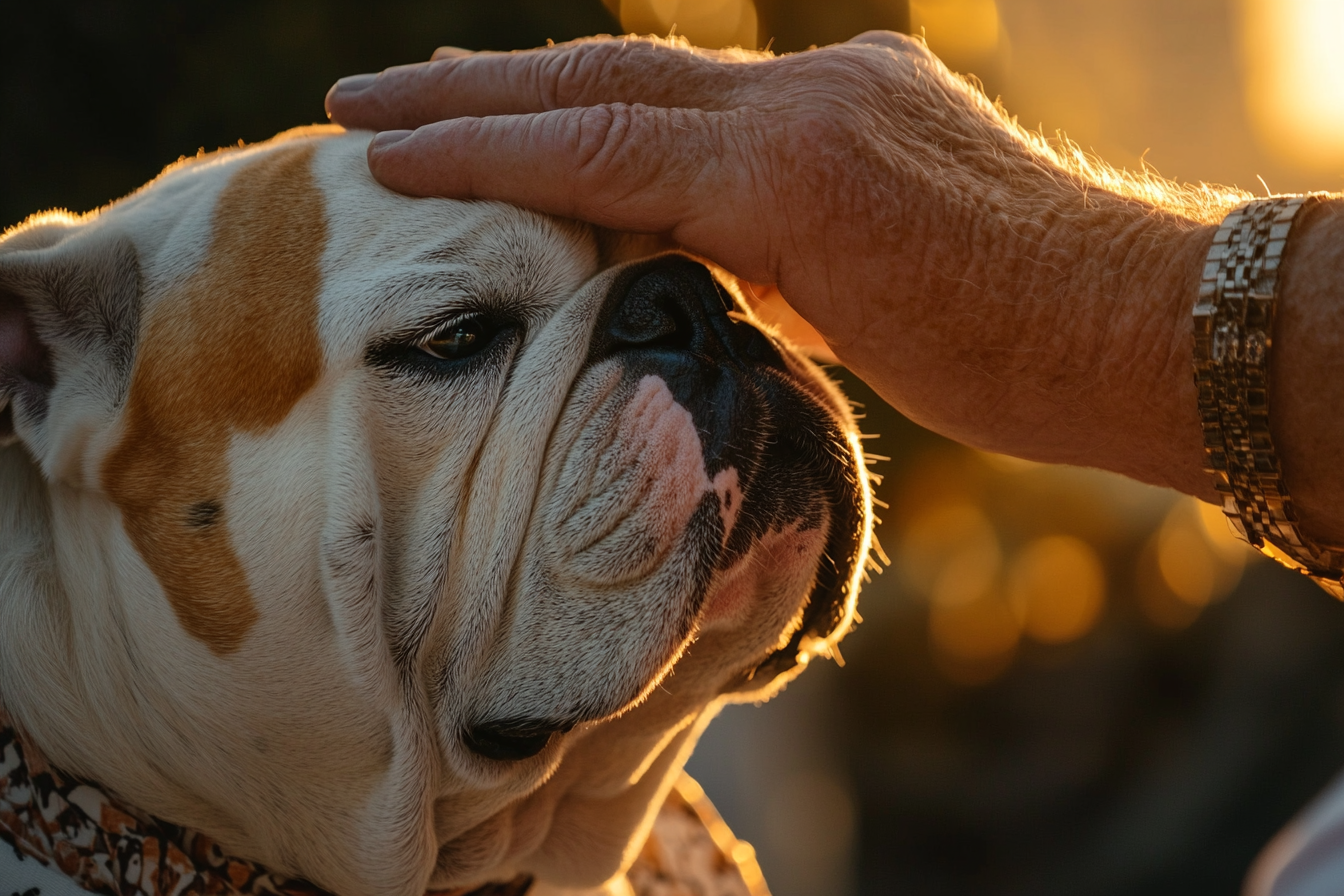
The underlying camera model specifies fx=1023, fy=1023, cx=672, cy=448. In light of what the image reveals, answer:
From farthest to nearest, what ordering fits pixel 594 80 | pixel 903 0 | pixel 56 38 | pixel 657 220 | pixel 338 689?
pixel 903 0
pixel 56 38
pixel 594 80
pixel 657 220
pixel 338 689

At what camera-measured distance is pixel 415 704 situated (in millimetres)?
1589

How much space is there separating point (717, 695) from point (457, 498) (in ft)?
2.08

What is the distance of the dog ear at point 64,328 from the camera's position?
162cm

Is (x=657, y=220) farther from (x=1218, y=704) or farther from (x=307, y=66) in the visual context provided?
(x=1218, y=704)

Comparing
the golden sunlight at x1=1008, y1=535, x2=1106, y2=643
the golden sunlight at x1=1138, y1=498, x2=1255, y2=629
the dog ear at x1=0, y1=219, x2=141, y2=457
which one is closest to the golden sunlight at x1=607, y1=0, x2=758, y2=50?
the golden sunlight at x1=1008, y1=535, x2=1106, y2=643

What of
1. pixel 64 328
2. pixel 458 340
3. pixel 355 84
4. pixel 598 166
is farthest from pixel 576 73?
pixel 64 328

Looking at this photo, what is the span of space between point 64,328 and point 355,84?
68 centimetres

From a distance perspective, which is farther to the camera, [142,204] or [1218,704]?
[1218,704]

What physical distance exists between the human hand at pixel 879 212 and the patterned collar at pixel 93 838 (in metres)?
1.09

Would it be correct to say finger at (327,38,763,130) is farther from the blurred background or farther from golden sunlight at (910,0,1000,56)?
golden sunlight at (910,0,1000,56)

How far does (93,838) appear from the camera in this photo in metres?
1.60

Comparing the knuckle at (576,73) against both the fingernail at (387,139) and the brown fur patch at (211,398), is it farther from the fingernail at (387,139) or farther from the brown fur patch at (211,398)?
the brown fur patch at (211,398)

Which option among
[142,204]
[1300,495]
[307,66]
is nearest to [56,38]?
[307,66]

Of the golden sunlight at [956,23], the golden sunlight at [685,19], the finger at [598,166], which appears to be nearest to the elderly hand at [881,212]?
the finger at [598,166]
